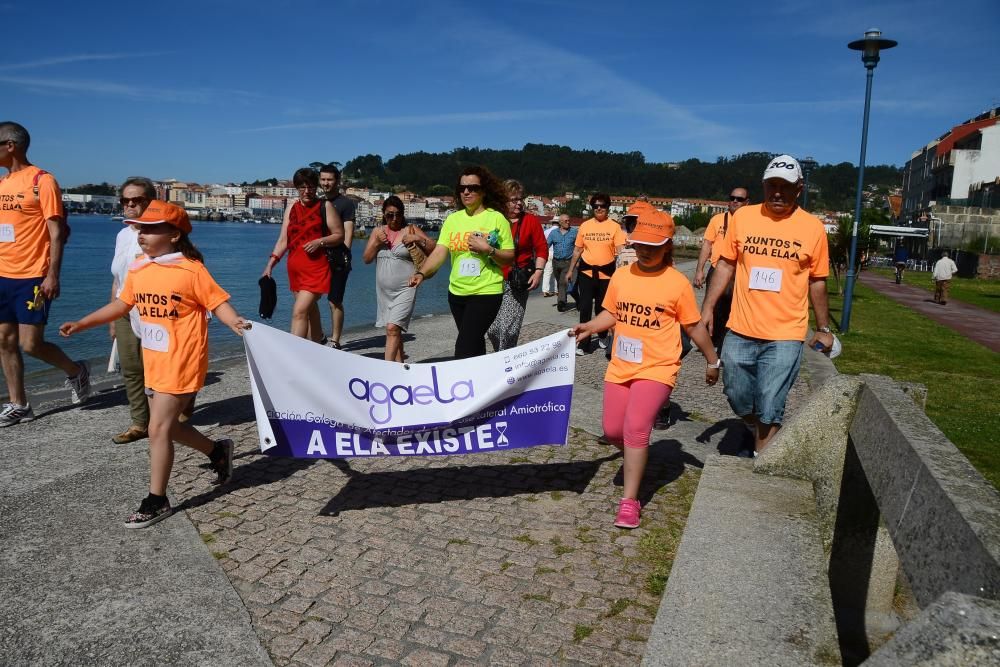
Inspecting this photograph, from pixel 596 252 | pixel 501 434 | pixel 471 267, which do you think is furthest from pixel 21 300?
pixel 596 252

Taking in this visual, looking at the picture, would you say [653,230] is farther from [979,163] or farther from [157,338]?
[979,163]

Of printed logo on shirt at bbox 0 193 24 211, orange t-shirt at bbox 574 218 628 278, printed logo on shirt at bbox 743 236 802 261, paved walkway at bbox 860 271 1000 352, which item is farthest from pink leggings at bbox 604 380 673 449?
paved walkway at bbox 860 271 1000 352

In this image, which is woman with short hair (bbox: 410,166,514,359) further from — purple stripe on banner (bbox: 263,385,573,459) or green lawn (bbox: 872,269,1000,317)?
green lawn (bbox: 872,269,1000,317)

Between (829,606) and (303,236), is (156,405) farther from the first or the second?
(303,236)

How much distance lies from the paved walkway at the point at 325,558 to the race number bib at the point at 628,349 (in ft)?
3.16

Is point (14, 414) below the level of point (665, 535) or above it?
above

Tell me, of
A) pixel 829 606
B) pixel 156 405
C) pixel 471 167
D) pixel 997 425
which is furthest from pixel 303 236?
pixel 997 425

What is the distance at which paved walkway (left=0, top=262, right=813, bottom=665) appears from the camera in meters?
3.13

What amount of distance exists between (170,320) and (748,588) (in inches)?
129

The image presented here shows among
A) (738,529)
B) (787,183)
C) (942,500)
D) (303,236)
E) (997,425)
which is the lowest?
(997,425)

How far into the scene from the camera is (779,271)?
15.7 feet

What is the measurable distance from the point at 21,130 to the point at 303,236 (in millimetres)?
2623

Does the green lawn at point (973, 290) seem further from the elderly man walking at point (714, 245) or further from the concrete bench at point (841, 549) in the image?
the concrete bench at point (841, 549)

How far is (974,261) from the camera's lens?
40.8 m
